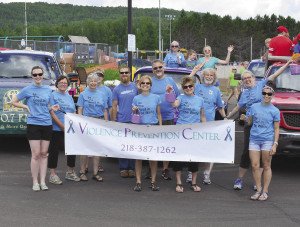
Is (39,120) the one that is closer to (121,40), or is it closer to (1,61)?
(1,61)

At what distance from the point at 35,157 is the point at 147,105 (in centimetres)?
176

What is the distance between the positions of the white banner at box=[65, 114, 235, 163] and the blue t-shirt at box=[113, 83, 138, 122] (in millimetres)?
409

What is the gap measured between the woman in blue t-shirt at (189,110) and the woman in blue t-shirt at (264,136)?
2.74ft

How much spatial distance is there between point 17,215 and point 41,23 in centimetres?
19158

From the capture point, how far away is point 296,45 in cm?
1113

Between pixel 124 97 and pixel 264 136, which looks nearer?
pixel 264 136

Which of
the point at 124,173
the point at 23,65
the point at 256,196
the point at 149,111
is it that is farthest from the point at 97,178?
the point at 23,65

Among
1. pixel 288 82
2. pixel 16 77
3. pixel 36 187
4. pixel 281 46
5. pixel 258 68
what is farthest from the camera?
pixel 258 68

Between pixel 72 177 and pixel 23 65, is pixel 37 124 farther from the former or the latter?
pixel 23 65

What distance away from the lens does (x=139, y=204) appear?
725cm

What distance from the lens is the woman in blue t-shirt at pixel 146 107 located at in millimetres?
8039

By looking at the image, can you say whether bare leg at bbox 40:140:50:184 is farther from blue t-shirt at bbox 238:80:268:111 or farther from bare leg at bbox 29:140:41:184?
blue t-shirt at bbox 238:80:268:111

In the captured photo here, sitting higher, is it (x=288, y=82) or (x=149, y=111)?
(x=288, y=82)

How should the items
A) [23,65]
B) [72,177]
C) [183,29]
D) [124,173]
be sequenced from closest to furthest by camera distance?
[72,177] → [124,173] → [23,65] → [183,29]
